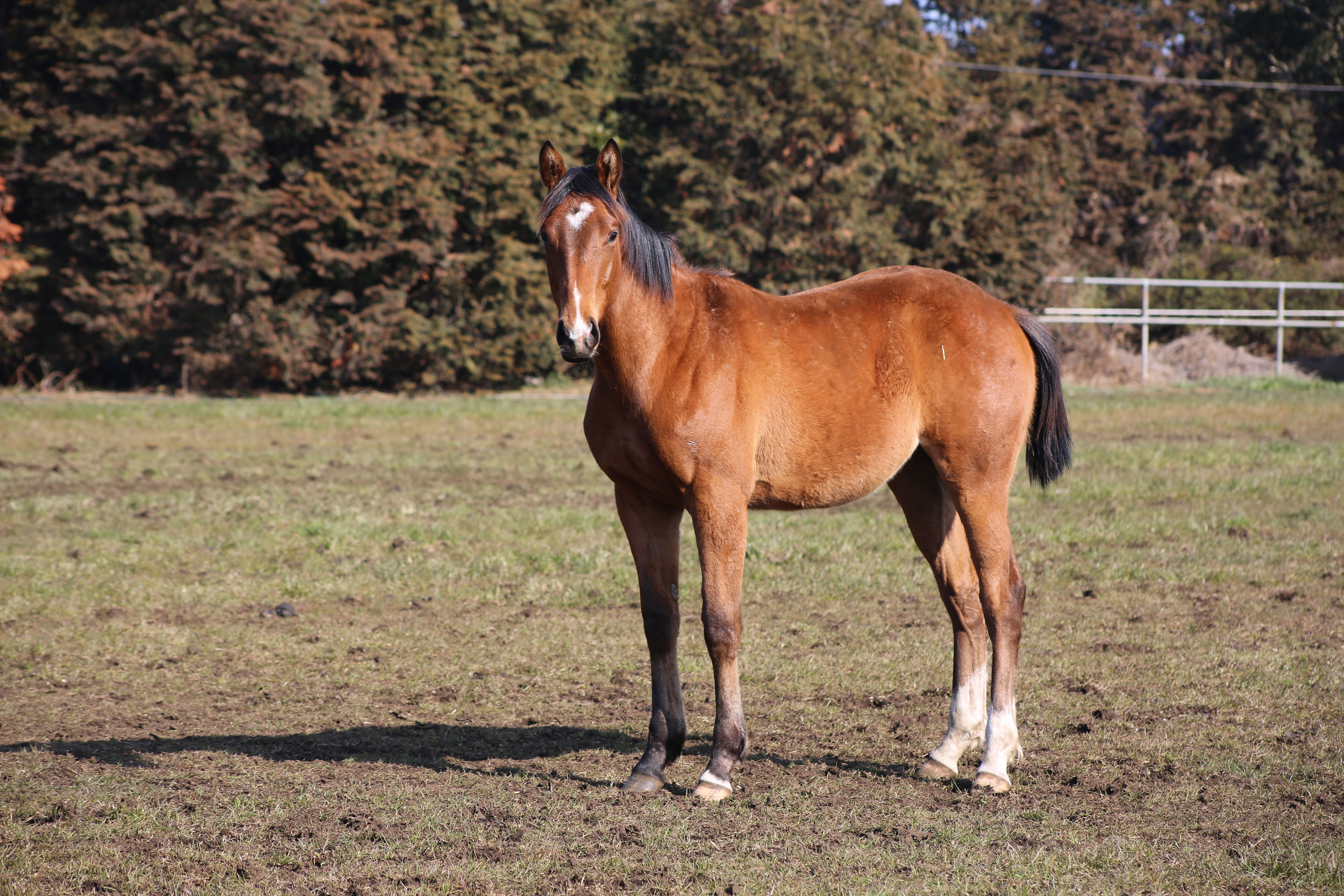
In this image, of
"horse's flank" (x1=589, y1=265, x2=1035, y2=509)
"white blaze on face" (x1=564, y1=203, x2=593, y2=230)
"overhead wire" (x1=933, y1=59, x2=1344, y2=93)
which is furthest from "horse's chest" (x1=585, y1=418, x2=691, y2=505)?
"overhead wire" (x1=933, y1=59, x2=1344, y2=93)

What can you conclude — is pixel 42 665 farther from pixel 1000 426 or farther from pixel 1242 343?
pixel 1242 343

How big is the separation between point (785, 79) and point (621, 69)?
11.1 feet

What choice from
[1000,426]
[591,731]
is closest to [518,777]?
[591,731]

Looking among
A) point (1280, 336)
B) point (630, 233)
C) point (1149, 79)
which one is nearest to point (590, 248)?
point (630, 233)

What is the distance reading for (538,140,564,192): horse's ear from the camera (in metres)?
4.45

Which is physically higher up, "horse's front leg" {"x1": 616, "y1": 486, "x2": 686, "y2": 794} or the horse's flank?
the horse's flank

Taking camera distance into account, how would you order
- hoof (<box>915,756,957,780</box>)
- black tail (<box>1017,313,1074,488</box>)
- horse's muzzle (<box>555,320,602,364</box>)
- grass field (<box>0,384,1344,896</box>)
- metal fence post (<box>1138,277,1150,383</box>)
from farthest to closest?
metal fence post (<box>1138,277,1150,383</box>), black tail (<box>1017,313,1074,488</box>), hoof (<box>915,756,957,780</box>), horse's muzzle (<box>555,320,602,364</box>), grass field (<box>0,384,1344,896</box>)

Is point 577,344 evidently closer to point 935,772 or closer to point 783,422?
point 783,422

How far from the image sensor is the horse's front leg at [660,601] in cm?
466

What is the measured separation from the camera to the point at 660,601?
4.70 metres

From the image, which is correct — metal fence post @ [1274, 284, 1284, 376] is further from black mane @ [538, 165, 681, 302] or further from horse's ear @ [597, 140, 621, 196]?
horse's ear @ [597, 140, 621, 196]

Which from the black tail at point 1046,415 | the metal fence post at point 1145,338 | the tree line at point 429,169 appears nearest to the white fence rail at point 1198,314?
the metal fence post at point 1145,338

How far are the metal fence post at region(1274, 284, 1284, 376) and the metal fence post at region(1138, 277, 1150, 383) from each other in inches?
112

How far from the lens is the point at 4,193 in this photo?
19.2m
